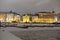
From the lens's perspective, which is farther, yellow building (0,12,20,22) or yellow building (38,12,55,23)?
yellow building (38,12,55,23)

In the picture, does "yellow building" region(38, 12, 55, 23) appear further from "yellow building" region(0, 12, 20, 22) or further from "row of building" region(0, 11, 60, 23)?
"yellow building" region(0, 12, 20, 22)

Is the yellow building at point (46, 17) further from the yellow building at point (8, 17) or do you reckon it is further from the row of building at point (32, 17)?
the yellow building at point (8, 17)

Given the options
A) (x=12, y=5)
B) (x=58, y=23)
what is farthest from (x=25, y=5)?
(x=58, y=23)

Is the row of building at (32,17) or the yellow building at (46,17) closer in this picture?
the row of building at (32,17)

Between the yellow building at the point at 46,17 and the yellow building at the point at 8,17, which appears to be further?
the yellow building at the point at 46,17

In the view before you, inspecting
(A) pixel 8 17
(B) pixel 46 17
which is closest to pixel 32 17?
(B) pixel 46 17

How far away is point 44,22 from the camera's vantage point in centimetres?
333

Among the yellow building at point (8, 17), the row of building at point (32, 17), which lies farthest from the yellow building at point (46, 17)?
the yellow building at point (8, 17)

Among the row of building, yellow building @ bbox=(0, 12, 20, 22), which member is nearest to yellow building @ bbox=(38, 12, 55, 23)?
the row of building

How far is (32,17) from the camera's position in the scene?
11.0ft

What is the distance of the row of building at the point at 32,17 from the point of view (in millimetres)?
3221

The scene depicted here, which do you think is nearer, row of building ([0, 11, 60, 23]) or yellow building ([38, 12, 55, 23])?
row of building ([0, 11, 60, 23])

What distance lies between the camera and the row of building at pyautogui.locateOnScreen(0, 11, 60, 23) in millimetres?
3221

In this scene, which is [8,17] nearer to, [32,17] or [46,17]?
[32,17]
